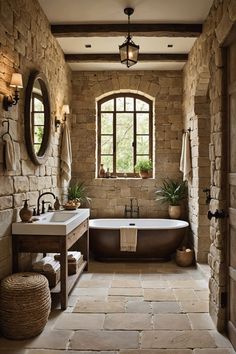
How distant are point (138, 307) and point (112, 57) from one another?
147 inches

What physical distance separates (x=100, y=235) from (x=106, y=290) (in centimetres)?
119

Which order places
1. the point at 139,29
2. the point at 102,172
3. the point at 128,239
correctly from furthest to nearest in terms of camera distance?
the point at 102,172 → the point at 128,239 → the point at 139,29

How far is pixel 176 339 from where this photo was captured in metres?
2.79

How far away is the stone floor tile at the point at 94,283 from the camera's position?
4.15 meters

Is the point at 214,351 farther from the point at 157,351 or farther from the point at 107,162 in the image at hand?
the point at 107,162

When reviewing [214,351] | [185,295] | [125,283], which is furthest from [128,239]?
[214,351]

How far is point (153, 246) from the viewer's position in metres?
5.09

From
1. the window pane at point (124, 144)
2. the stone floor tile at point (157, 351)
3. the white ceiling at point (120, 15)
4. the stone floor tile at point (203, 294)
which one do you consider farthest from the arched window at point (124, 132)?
the stone floor tile at point (157, 351)

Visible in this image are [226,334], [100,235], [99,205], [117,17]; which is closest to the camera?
[226,334]

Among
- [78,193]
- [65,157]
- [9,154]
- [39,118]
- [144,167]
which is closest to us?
[9,154]

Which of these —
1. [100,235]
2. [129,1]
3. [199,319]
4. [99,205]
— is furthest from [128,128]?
[199,319]

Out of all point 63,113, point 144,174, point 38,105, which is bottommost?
point 144,174

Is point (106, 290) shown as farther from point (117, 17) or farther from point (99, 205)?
point (117, 17)

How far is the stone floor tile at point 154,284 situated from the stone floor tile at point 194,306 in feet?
1.86
